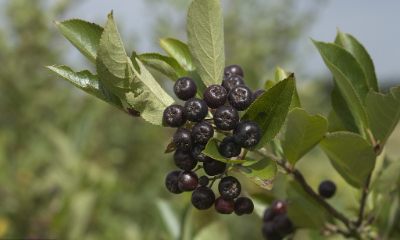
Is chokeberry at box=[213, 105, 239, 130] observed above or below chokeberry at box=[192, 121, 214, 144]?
above

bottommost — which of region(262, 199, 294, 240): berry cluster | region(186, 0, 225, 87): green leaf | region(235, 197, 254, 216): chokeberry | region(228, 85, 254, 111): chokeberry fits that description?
region(262, 199, 294, 240): berry cluster

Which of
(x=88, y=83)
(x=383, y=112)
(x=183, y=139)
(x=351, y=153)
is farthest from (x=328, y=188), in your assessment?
(x=88, y=83)

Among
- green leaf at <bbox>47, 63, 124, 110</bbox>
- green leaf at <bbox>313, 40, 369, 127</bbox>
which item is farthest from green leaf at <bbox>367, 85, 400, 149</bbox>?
green leaf at <bbox>47, 63, 124, 110</bbox>

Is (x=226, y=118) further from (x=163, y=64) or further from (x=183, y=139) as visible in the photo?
(x=163, y=64)

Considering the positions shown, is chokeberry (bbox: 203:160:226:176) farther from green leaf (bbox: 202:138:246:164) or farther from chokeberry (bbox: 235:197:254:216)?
chokeberry (bbox: 235:197:254:216)

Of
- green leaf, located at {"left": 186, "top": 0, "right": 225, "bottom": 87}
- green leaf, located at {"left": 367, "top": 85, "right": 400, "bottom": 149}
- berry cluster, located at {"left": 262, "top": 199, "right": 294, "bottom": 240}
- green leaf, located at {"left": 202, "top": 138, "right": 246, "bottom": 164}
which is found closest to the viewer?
green leaf, located at {"left": 202, "top": 138, "right": 246, "bottom": 164}
